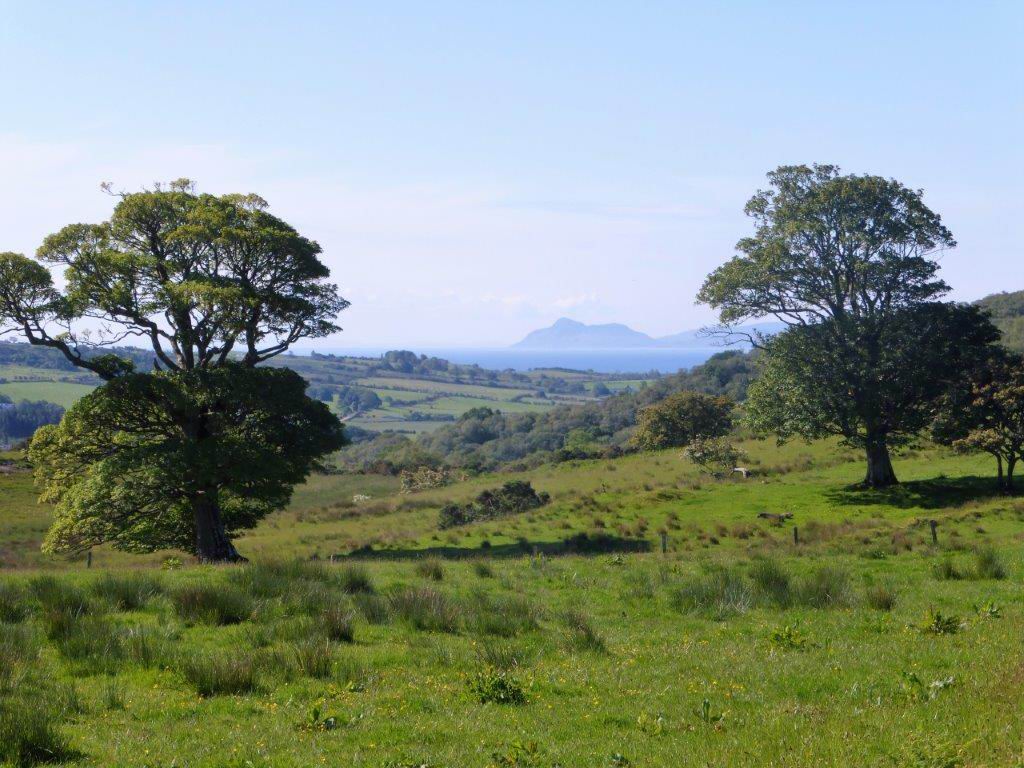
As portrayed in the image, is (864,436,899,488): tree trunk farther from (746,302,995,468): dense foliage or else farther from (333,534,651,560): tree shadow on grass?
(333,534,651,560): tree shadow on grass

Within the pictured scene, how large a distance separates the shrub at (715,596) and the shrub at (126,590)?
9.57 metres

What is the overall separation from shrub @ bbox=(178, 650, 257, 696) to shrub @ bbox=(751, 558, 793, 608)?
30.6 feet

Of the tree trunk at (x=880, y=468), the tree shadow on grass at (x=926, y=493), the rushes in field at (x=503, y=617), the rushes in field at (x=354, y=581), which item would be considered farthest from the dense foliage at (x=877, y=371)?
the rushes in field at (x=503, y=617)

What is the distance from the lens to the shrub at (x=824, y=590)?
14.4 meters

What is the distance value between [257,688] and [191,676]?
2.63 ft

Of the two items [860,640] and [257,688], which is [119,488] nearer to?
[257,688]

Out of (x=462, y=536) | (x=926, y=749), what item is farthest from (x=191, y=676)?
(x=462, y=536)

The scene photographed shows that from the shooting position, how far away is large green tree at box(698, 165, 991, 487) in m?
35.6

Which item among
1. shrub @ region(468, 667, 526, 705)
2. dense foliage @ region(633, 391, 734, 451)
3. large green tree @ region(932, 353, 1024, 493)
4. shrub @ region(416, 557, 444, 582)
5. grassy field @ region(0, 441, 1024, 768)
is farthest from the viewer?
dense foliage @ region(633, 391, 734, 451)

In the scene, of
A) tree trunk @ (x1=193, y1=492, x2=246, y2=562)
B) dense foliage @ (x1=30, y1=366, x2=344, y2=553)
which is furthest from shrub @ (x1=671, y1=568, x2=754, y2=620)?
tree trunk @ (x1=193, y1=492, x2=246, y2=562)

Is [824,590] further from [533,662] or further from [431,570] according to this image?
[431,570]

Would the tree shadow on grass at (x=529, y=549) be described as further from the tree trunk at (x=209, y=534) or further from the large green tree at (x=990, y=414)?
the large green tree at (x=990, y=414)

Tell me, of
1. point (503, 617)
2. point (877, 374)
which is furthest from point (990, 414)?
point (503, 617)

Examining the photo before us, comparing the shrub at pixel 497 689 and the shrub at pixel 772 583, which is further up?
the shrub at pixel 497 689
